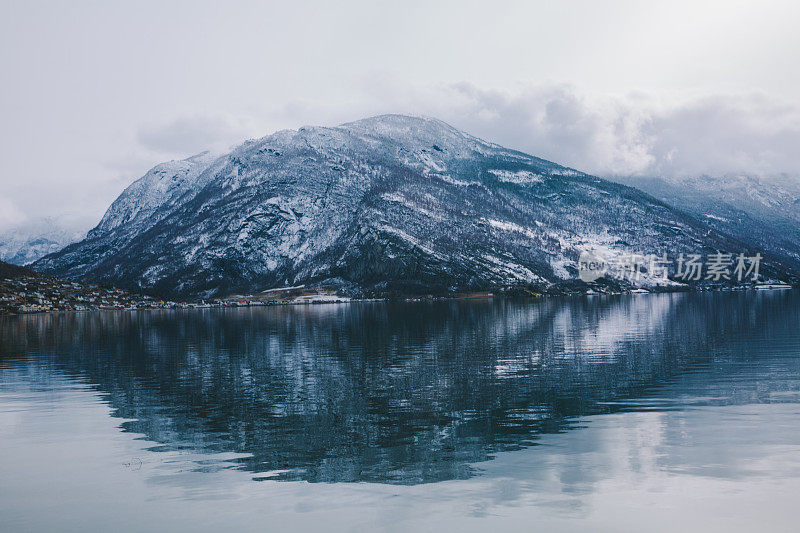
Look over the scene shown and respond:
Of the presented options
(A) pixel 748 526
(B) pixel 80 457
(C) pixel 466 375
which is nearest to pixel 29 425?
(B) pixel 80 457

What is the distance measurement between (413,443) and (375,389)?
20986mm

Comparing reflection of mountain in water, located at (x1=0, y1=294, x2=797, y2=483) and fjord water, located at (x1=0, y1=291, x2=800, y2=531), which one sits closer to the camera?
fjord water, located at (x1=0, y1=291, x2=800, y2=531)

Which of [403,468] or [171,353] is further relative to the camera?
[171,353]

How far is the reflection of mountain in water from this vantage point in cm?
3750

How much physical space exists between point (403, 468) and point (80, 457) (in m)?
21.2

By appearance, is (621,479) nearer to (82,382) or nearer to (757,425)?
(757,425)

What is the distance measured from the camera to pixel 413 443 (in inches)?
1523

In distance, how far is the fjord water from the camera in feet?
88.1

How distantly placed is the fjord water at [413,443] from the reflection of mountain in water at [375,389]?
0.29m

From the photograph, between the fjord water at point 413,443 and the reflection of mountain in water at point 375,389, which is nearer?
the fjord water at point 413,443

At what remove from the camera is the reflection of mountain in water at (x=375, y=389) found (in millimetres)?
37500

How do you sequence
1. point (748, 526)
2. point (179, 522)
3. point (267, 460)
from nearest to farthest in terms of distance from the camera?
point (748, 526) → point (179, 522) → point (267, 460)

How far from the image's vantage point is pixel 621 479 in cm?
3038

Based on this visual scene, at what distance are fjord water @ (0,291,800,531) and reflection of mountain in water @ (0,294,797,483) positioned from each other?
0.29m
